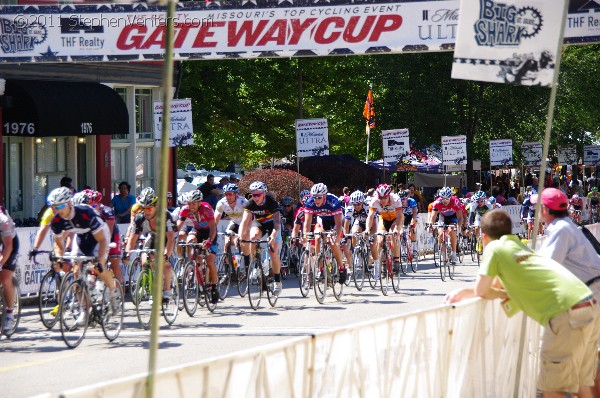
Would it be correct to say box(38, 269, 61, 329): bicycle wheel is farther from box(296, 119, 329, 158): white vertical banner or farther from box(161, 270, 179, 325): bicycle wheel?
box(296, 119, 329, 158): white vertical banner

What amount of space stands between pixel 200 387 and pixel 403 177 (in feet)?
139

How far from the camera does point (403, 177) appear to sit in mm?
47531

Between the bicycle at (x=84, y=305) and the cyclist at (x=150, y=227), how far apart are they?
51.6 inches

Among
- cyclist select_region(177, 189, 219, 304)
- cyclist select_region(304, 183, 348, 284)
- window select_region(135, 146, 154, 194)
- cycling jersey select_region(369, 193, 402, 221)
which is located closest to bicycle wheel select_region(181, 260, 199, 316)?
cyclist select_region(177, 189, 219, 304)

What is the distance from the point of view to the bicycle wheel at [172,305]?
52.4ft

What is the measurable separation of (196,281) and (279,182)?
12.1 meters

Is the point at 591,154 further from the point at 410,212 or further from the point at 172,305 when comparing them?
the point at 172,305

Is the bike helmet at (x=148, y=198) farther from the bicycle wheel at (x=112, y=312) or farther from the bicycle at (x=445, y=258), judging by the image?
the bicycle at (x=445, y=258)

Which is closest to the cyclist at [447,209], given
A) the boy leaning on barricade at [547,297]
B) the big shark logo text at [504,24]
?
the big shark logo text at [504,24]

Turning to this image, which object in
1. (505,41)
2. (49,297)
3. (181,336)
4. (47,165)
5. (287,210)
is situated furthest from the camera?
(47,165)

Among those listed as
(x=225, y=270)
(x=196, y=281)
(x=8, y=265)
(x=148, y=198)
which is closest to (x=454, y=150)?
(x=225, y=270)

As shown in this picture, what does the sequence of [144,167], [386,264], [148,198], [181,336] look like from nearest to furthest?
[181,336] < [148,198] < [386,264] < [144,167]

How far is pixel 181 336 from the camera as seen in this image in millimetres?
14930

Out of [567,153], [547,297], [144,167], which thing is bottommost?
[547,297]
